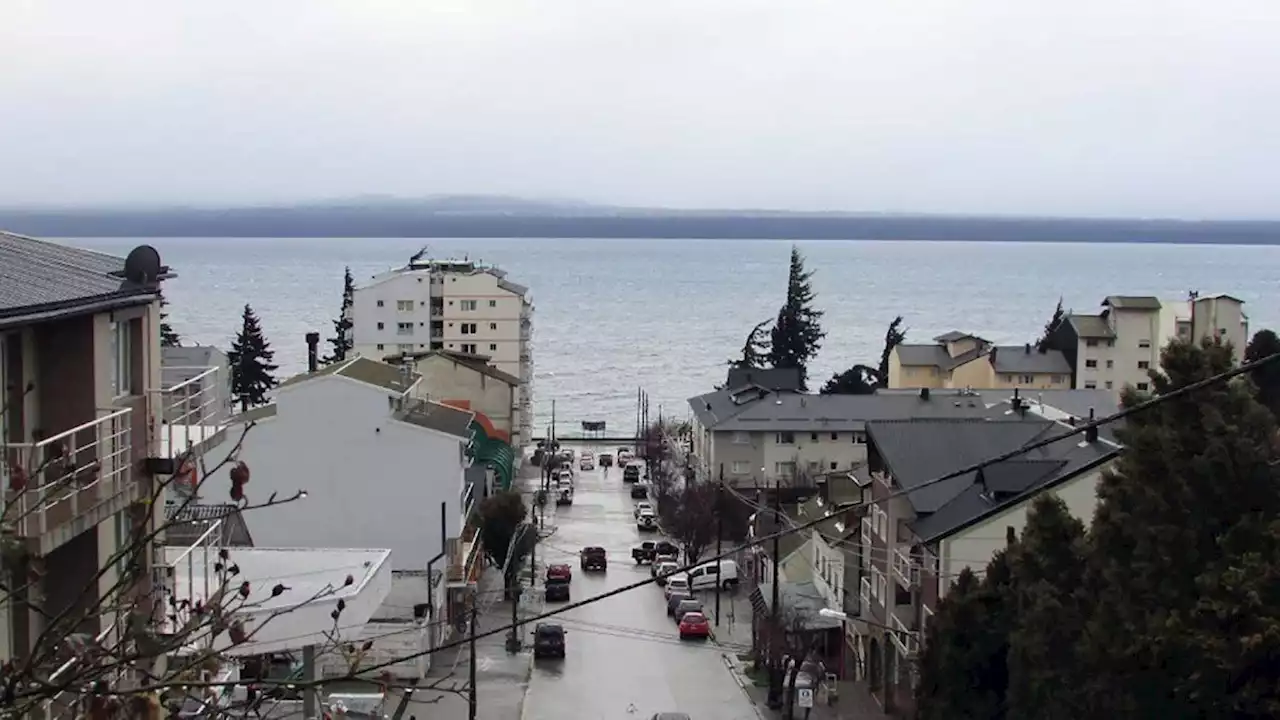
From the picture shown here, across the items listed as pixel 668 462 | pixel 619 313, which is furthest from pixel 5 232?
pixel 619 313

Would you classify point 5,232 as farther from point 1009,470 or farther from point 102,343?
point 1009,470

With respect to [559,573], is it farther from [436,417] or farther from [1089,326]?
[1089,326]

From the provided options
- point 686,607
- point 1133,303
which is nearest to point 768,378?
point 1133,303

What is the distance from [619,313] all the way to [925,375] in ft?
309

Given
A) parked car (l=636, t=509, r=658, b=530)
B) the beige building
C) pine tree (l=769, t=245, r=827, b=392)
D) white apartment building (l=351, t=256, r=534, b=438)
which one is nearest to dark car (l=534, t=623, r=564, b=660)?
parked car (l=636, t=509, r=658, b=530)

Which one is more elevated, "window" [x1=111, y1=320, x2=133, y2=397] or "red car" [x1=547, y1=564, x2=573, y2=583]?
"window" [x1=111, y1=320, x2=133, y2=397]

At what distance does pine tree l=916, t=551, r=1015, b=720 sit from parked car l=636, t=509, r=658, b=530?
1039 inches

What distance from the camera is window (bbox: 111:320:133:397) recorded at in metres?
8.59

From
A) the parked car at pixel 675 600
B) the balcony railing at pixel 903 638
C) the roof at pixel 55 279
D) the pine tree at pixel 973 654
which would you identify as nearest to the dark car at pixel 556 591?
the parked car at pixel 675 600

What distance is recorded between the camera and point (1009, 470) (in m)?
22.5

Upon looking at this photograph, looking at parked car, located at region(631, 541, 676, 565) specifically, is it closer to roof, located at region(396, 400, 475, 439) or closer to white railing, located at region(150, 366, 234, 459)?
roof, located at region(396, 400, 475, 439)

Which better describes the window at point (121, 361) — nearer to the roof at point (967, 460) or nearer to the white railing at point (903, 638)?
the roof at point (967, 460)

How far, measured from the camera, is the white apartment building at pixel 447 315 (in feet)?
196

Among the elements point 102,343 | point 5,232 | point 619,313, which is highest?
point 5,232
